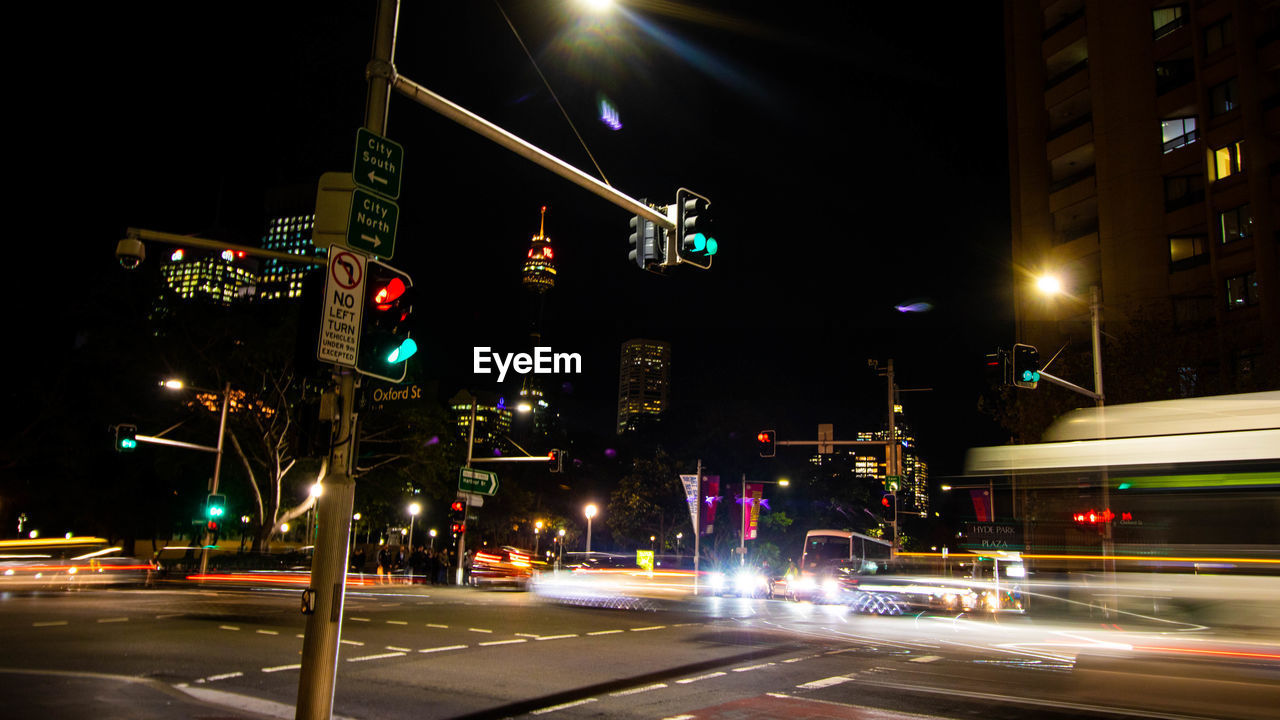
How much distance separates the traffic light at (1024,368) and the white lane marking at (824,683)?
1087 cm

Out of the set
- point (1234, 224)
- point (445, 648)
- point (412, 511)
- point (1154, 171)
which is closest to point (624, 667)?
point (445, 648)

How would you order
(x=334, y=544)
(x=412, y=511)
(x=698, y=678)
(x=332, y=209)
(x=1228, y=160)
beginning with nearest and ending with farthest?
(x=334, y=544), (x=332, y=209), (x=698, y=678), (x=1228, y=160), (x=412, y=511)

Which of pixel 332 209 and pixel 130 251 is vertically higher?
pixel 130 251

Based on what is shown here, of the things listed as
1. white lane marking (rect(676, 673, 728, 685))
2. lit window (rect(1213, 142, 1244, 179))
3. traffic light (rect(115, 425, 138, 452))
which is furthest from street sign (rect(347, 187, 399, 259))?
lit window (rect(1213, 142, 1244, 179))

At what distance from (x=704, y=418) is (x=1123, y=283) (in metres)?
27.7

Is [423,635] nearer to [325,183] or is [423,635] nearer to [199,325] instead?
[325,183]

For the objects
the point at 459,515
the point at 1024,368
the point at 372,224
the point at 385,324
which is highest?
the point at 1024,368

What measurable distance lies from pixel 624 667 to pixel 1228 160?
37.7 meters

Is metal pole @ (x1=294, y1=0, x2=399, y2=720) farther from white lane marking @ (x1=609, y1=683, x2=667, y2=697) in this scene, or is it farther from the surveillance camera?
the surveillance camera

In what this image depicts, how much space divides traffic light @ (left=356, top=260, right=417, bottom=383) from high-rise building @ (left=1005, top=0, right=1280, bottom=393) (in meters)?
28.6

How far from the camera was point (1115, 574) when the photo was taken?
28.3ft

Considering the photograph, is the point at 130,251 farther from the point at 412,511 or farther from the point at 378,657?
the point at 412,511

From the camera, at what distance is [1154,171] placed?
39.9 meters

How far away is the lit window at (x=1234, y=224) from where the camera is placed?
34.7 meters
